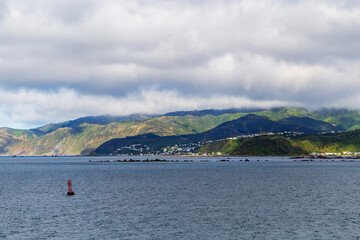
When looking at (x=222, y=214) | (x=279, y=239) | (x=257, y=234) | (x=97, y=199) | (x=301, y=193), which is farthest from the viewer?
(x=301, y=193)

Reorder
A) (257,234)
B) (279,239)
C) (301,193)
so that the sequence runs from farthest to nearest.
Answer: (301,193) → (257,234) → (279,239)

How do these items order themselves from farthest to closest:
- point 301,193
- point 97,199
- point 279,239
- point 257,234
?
point 301,193, point 97,199, point 257,234, point 279,239

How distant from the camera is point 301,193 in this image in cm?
9988

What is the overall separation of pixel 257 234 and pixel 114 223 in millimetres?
24292

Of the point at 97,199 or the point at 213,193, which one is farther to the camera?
the point at 213,193

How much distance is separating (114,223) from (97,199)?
3272 centimetres

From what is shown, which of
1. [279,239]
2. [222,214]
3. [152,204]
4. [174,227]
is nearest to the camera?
[279,239]

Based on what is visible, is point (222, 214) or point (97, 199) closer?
point (222, 214)

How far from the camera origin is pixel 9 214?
71.4 m

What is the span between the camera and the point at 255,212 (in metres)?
71.1

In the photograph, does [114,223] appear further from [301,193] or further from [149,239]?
[301,193]

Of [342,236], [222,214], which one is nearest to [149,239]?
[222,214]

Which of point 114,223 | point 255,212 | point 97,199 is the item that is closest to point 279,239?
point 255,212

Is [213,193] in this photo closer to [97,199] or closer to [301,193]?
[301,193]
